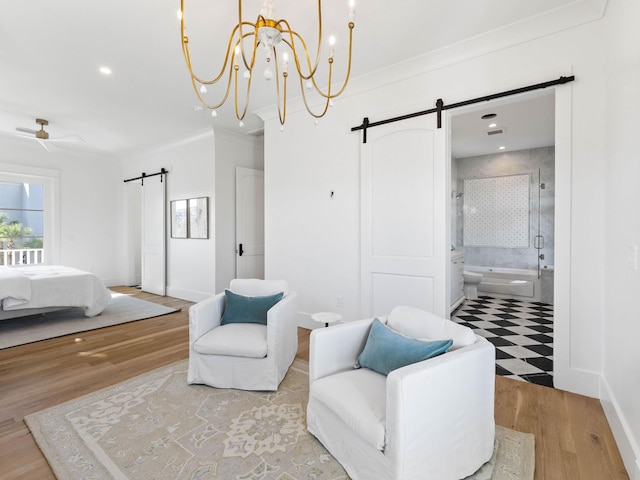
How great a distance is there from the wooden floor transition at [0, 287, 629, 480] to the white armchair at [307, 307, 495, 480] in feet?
1.52

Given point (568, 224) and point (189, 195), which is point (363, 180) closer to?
point (568, 224)

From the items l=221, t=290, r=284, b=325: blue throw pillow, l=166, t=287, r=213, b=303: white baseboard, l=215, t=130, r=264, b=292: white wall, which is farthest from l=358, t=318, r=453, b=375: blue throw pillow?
l=166, t=287, r=213, b=303: white baseboard

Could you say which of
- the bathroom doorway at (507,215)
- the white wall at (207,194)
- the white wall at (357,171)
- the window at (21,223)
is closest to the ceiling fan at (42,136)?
the window at (21,223)

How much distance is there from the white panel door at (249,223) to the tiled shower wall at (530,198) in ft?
12.7

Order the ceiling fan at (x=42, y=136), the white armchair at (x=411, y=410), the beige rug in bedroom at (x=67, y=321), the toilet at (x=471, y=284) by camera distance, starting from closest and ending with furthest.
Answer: the white armchair at (x=411, y=410)
the beige rug in bedroom at (x=67, y=321)
the ceiling fan at (x=42, y=136)
the toilet at (x=471, y=284)

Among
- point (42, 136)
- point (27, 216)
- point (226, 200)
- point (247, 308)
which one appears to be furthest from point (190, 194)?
point (247, 308)

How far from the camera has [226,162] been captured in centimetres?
515

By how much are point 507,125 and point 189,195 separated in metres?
4.89

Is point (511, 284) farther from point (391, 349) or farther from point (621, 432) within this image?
point (391, 349)

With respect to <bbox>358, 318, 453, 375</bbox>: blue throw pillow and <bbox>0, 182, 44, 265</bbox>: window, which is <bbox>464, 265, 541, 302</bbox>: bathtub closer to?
<bbox>358, 318, 453, 375</bbox>: blue throw pillow

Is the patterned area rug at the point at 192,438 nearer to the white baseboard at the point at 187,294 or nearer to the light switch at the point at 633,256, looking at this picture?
the light switch at the point at 633,256

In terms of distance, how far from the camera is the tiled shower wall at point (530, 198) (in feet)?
19.2

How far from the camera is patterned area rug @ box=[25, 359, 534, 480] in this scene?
1.62 m

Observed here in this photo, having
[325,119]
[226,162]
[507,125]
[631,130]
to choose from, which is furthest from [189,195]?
[631,130]
